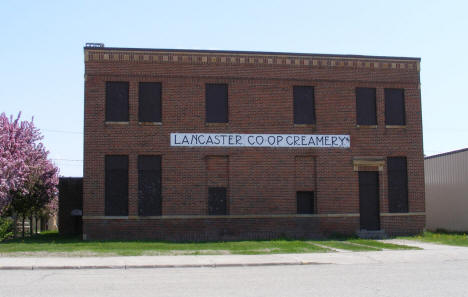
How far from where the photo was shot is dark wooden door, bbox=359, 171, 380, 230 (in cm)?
2778

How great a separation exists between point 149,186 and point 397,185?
1250 cm

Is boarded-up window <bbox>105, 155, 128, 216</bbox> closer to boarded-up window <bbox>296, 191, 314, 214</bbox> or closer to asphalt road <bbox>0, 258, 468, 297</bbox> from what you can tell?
boarded-up window <bbox>296, 191, 314, 214</bbox>

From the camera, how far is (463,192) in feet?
106

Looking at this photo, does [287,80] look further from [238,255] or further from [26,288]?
[26,288]

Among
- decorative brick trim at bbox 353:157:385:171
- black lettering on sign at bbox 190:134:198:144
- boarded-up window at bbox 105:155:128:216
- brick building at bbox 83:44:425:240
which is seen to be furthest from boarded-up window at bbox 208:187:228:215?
decorative brick trim at bbox 353:157:385:171

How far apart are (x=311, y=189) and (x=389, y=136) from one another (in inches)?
197

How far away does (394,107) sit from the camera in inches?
1125

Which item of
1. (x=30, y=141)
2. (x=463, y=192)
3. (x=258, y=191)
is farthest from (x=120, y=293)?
(x=463, y=192)

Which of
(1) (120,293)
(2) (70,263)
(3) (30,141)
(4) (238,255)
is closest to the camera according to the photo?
(1) (120,293)

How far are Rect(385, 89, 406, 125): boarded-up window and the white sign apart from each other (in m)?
2.63

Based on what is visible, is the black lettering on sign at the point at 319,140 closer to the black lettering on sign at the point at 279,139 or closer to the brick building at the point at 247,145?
the brick building at the point at 247,145

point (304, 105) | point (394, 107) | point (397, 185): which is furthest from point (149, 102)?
point (397, 185)

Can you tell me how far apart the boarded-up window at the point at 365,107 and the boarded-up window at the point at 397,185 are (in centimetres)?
227

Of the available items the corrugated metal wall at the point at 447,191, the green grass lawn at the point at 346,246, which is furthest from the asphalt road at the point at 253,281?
the corrugated metal wall at the point at 447,191
